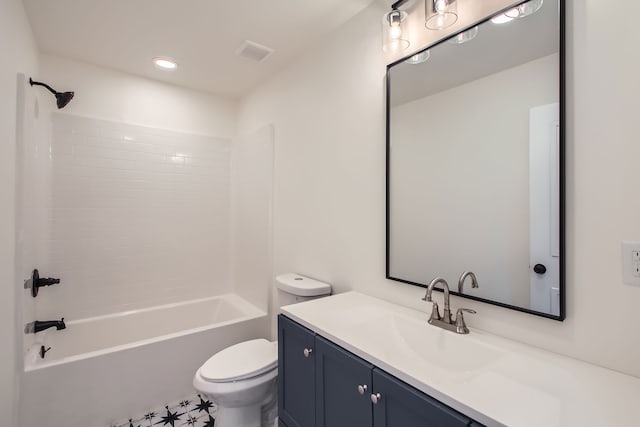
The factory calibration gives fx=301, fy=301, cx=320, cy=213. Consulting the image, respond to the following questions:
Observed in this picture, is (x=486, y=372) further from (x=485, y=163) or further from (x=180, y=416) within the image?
(x=180, y=416)

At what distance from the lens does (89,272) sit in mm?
2504

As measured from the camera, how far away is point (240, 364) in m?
1.73

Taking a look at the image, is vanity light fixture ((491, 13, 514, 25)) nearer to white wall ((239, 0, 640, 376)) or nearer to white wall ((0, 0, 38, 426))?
white wall ((239, 0, 640, 376))

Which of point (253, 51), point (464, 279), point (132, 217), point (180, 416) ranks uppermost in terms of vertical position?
point (253, 51)

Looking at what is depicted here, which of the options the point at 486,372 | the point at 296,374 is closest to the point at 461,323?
the point at 486,372

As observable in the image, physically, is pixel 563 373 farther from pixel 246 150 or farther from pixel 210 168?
pixel 210 168

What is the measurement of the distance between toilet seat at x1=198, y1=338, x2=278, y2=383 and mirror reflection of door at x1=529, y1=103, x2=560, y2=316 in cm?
138

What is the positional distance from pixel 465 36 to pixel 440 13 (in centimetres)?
16

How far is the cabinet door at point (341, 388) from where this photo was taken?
1.04m

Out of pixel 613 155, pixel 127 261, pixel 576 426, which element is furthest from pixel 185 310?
pixel 613 155

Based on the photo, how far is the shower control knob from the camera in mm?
1073

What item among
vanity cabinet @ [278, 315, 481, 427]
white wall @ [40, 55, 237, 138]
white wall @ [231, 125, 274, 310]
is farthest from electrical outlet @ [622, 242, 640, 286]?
white wall @ [40, 55, 237, 138]

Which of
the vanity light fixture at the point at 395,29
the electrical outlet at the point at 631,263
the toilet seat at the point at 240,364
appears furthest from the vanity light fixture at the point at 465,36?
the toilet seat at the point at 240,364

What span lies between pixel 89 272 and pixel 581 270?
10.4ft
